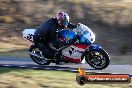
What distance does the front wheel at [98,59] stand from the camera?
583 inches

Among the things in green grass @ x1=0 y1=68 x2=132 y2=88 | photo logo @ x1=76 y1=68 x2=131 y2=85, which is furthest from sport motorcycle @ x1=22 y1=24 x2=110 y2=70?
photo logo @ x1=76 y1=68 x2=131 y2=85

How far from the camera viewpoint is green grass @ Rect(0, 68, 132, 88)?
13519 millimetres

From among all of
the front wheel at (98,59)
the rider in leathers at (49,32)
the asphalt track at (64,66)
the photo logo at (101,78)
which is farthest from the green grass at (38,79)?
the rider in leathers at (49,32)

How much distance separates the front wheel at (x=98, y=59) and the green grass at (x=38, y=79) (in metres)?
0.84

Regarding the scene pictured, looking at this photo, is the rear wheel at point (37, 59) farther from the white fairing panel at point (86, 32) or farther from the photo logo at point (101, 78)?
the photo logo at point (101, 78)

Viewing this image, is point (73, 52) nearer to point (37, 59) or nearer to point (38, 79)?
point (37, 59)

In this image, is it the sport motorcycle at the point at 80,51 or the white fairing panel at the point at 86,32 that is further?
the white fairing panel at the point at 86,32

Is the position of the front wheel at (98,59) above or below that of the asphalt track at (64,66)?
above

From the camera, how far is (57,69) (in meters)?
15.1

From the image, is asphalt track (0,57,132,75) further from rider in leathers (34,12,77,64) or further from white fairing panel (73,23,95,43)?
white fairing panel (73,23,95,43)

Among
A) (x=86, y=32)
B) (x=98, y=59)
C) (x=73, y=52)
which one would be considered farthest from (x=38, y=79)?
(x=86, y=32)

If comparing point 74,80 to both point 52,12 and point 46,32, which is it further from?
point 52,12

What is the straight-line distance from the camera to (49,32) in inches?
605

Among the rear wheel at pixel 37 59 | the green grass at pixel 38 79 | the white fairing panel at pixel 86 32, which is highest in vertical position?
the white fairing panel at pixel 86 32
